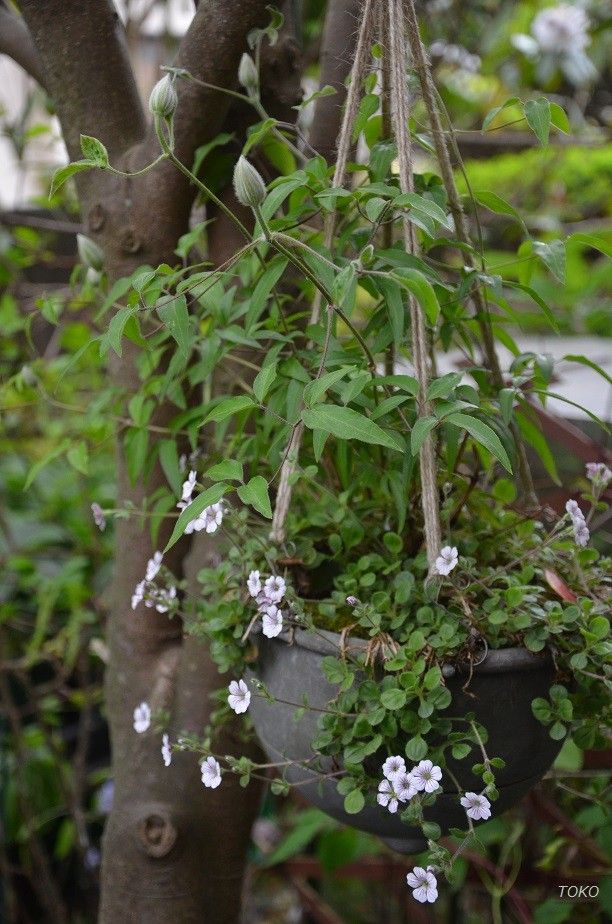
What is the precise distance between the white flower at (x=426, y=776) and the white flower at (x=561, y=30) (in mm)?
2515

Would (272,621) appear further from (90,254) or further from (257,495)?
(90,254)

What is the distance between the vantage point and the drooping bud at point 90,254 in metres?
0.96

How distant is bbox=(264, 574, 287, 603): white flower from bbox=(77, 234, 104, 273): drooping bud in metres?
0.45

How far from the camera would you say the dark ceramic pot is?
723mm

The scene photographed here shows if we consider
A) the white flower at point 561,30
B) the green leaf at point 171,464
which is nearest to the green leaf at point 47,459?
the green leaf at point 171,464

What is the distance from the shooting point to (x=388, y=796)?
0.67 meters

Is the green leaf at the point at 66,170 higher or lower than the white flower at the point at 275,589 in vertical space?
higher

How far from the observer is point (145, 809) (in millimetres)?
1050

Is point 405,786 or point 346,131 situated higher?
point 346,131

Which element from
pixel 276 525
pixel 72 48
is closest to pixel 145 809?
pixel 276 525

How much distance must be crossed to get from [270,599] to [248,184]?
1.08ft

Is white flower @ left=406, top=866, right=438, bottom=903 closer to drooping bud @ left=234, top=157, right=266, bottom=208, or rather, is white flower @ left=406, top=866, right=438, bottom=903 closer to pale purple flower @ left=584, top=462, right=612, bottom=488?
pale purple flower @ left=584, top=462, right=612, bottom=488

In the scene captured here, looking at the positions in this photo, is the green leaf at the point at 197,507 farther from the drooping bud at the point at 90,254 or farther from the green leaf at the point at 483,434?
the drooping bud at the point at 90,254

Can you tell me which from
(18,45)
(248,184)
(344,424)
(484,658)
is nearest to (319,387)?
(344,424)
